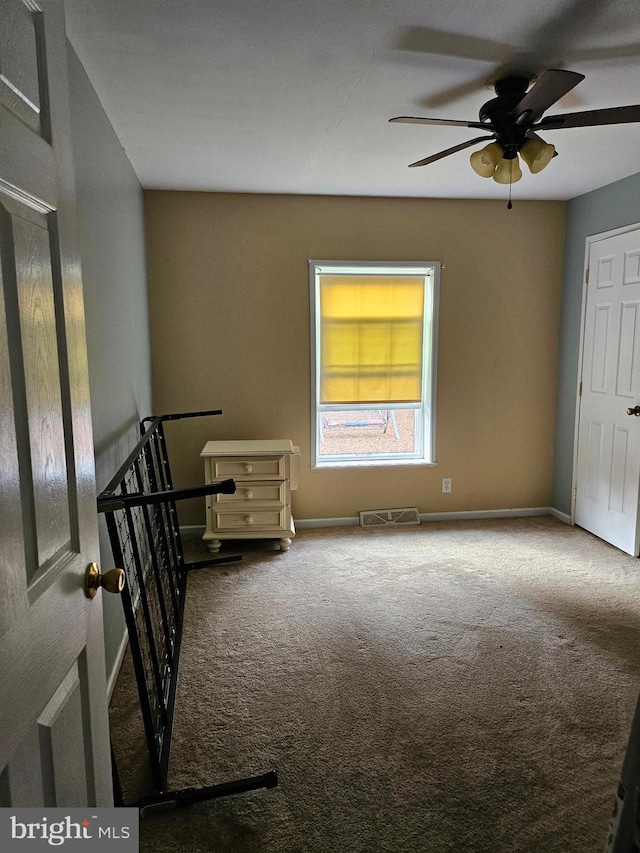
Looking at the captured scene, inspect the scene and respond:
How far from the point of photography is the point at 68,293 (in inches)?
41.9

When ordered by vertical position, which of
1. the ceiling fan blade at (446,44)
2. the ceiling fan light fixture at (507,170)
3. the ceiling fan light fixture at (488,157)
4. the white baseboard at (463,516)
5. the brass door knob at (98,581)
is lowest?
the white baseboard at (463,516)

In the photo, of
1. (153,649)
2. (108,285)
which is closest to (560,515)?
(153,649)

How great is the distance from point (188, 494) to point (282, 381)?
271 cm

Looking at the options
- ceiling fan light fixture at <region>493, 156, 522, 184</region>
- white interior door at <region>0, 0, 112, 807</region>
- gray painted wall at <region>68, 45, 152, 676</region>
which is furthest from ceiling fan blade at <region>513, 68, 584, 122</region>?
gray painted wall at <region>68, 45, 152, 676</region>

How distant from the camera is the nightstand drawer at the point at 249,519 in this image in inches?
149

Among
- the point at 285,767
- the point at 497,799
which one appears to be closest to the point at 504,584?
the point at 497,799

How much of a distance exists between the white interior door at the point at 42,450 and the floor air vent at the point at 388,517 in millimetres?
3324

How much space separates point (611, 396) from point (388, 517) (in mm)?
1856

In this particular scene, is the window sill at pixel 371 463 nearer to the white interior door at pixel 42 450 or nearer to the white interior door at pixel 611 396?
the white interior door at pixel 611 396

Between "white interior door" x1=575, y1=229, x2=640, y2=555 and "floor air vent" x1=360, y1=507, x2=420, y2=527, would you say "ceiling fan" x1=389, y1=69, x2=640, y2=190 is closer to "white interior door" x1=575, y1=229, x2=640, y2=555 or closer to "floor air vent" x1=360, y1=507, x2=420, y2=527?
"white interior door" x1=575, y1=229, x2=640, y2=555

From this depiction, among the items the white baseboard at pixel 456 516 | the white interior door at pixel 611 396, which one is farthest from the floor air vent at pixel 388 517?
the white interior door at pixel 611 396

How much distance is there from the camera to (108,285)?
255 cm
